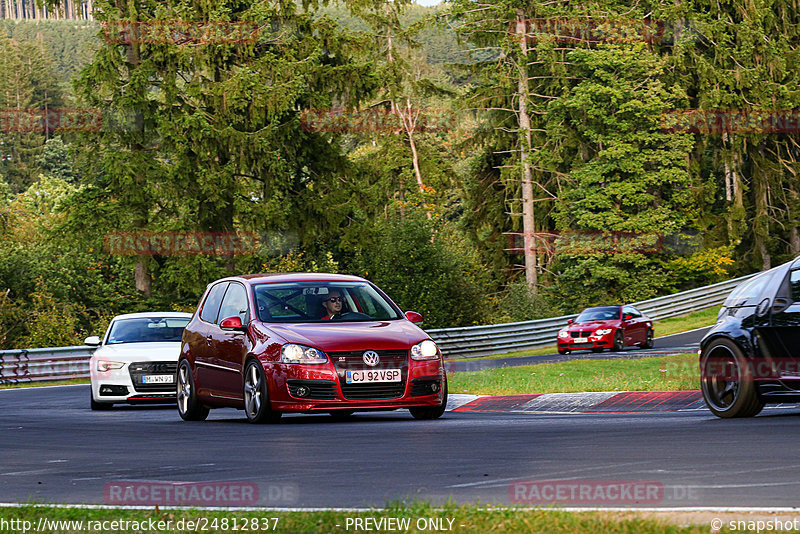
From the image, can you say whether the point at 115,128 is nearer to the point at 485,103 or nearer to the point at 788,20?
the point at 485,103

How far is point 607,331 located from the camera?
39.3 m

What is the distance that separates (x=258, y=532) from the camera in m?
6.29

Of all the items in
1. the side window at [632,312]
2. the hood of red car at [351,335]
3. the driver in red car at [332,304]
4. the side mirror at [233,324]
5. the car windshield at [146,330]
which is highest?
the driver in red car at [332,304]

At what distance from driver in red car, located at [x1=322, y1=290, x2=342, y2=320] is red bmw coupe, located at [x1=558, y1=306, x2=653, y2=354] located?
25.1m

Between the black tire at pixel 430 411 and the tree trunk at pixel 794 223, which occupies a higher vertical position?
the black tire at pixel 430 411

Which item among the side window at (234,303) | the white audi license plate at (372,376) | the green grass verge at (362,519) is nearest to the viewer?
the green grass verge at (362,519)

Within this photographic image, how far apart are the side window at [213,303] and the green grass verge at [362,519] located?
8543 millimetres

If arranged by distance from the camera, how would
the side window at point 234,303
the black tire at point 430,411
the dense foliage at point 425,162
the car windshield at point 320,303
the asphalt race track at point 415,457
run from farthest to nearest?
the dense foliage at point 425,162
the side window at point 234,303
the car windshield at point 320,303
the black tire at point 430,411
the asphalt race track at point 415,457

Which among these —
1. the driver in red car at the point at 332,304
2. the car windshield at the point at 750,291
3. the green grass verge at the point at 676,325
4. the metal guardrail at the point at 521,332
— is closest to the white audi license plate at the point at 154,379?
the driver in red car at the point at 332,304

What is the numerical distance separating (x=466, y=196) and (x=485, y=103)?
24.1 ft

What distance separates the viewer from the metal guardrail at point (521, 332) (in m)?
42.7

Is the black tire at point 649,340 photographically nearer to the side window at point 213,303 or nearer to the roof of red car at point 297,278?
the side window at point 213,303

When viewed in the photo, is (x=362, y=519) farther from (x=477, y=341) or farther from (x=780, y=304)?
(x=477, y=341)

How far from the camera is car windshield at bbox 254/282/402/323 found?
14.5 meters
